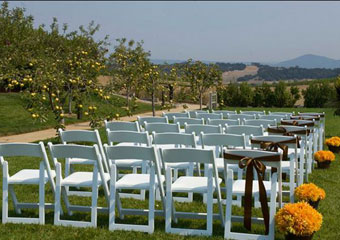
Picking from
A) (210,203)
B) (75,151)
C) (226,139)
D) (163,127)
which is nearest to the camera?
(210,203)

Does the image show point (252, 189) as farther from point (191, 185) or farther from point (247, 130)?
point (247, 130)

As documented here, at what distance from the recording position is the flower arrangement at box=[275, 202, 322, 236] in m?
4.17

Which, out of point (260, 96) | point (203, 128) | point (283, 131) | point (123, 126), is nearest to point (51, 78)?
point (123, 126)

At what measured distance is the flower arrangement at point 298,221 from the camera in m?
4.17

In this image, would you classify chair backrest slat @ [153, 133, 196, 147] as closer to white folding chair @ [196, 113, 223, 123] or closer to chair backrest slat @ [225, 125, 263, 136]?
chair backrest slat @ [225, 125, 263, 136]

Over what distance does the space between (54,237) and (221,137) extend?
2119mm

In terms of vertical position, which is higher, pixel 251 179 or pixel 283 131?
pixel 283 131

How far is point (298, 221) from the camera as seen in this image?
418 cm

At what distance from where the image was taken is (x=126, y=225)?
475cm

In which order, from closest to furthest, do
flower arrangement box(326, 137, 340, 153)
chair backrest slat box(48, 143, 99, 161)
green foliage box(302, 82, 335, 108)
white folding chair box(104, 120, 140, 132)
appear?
chair backrest slat box(48, 143, 99, 161), white folding chair box(104, 120, 140, 132), flower arrangement box(326, 137, 340, 153), green foliage box(302, 82, 335, 108)

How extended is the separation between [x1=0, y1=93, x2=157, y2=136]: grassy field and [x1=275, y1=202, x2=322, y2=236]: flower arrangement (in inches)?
287

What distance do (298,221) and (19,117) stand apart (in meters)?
14.2

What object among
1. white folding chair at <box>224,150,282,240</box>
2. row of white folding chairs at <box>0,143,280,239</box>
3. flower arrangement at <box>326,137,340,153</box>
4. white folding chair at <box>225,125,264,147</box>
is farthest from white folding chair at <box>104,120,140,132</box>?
flower arrangement at <box>326,137,340,153</box>

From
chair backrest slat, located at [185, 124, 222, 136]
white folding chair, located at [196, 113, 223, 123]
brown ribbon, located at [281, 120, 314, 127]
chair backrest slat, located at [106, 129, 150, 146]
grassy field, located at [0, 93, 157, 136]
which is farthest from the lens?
grassy field, located at [0, 93, 157, 136]
